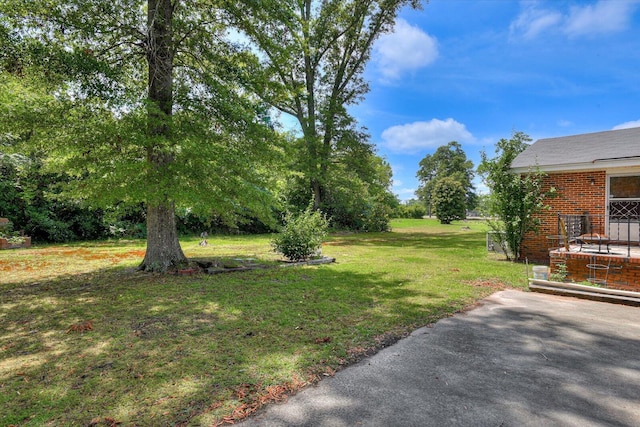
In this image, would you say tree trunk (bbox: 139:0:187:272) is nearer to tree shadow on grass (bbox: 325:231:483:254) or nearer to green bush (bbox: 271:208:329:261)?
green bush (bbox: 271:208:329:261)

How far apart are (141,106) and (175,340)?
5106 millimetres

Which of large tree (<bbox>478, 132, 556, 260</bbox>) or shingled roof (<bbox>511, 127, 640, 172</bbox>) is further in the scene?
large tree (<bbox>478, 132, 556, 260</bbox>)

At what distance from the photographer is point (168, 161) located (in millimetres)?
7656

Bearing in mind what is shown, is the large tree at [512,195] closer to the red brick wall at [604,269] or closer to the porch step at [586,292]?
the red brick wall at [604,269]

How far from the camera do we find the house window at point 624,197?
9.22m

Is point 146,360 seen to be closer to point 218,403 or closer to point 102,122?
point 218,403

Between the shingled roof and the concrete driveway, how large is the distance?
6531 millimetres

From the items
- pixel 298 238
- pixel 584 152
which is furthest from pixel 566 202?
pixel 298 238

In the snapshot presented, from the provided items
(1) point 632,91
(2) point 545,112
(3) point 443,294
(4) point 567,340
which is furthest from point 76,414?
(1) point 632,91

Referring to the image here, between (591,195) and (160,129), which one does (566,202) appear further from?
(160,129)

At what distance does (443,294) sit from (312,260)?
15.5 feet

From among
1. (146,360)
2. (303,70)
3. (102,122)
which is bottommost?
(146,360)

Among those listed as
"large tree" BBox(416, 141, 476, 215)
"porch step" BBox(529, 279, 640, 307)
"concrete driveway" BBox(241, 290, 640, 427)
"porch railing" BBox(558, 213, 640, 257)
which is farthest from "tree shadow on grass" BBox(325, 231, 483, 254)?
"large tree" BBox(416, 141, 476, 215)

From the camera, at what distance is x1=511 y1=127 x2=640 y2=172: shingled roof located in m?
9.21
